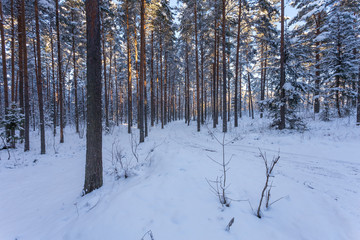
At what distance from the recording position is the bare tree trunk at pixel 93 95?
3834 millimetres

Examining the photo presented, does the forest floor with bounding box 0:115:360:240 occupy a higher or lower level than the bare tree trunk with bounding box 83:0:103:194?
lower

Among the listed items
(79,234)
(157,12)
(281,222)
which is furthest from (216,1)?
(79,234)

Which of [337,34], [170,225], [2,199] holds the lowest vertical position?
[2,199]

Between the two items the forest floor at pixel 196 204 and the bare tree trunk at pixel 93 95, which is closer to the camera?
the forest floor at pixel 196 204

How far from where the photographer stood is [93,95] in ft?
12.8

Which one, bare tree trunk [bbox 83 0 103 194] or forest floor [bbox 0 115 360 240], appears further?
bare tree trunk [bbox 83 0 103 194]

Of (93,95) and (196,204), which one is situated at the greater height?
(93,95)

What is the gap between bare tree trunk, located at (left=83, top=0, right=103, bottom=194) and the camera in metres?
3.83

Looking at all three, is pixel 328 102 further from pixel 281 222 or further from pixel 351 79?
pixel 281 222

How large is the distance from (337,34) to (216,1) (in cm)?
942

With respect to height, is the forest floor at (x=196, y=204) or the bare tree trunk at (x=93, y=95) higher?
the bare tree trunk at (x=93, y=95)

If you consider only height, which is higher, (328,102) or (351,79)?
(351,79)

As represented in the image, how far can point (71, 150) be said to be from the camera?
10.1 m

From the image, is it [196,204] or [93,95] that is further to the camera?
[93,95]
